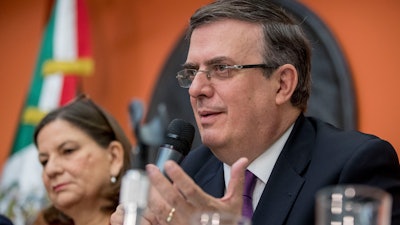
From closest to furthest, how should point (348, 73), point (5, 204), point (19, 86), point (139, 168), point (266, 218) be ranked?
point (139, 168) → point (266, 218) → point (348, 73) → point (5, 204) → point (19, 86)

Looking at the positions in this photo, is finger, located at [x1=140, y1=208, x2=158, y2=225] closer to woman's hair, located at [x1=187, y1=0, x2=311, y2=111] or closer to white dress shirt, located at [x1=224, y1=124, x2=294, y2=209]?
white dress shirt, located at [x1=224, y1=124, x2=294, y2=209]

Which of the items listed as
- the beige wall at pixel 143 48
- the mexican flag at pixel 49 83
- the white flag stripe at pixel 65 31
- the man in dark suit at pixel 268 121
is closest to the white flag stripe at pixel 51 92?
the mexican flag at pixel 49 83

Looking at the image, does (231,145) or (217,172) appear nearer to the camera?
(231,145)

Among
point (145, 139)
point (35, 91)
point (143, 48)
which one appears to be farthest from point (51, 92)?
point (145, 139)

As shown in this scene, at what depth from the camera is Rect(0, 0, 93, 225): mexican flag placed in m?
4.28

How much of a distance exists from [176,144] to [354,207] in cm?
74

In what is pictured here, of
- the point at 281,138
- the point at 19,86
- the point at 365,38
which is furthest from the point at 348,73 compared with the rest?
the point at 19,86

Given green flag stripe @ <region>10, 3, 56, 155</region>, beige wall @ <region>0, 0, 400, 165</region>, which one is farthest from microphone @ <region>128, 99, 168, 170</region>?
green flag stripe @ <region>10, 3, 56, 155</region>

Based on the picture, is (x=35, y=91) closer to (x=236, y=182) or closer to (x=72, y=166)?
(x=72, y=166)

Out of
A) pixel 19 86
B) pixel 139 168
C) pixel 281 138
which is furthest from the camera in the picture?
pixel 19 86

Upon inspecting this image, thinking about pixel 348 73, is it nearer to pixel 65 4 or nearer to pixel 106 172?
pixel 106 172

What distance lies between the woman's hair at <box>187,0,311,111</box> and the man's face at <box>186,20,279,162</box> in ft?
Result: 0.06

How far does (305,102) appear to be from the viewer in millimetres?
2172

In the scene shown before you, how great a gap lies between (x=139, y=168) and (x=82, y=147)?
1643mm
